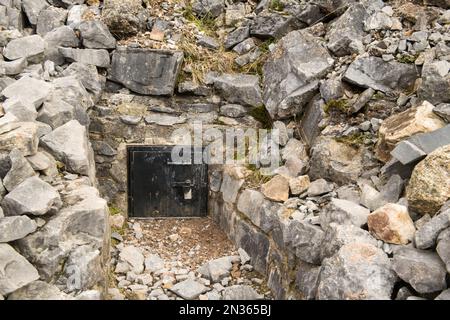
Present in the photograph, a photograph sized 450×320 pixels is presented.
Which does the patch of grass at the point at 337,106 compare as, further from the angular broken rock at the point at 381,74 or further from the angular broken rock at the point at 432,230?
the angular broken rock at the point at 432,230

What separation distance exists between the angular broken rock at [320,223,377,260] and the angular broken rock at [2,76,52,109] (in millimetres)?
3065

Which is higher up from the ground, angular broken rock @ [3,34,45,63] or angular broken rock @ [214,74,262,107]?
angular broken rock @ [3,34,45,63]

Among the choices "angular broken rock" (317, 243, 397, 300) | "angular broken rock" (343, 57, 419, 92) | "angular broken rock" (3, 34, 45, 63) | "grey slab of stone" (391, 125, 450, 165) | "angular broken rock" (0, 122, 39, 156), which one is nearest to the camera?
"angular broken rock" (317, 243, 397, 300)

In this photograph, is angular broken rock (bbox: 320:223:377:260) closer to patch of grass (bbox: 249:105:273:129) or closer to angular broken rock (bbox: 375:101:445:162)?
angular broken rock (bbox: 375:101:445:162)

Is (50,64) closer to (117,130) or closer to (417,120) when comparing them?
(117,130)

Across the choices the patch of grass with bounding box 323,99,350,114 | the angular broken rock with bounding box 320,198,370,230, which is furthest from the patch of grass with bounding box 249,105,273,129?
the angular broken rock with bounding box 320,198,370,230

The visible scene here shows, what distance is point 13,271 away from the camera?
3234mm

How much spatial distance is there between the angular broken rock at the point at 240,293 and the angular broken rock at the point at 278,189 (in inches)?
35.0

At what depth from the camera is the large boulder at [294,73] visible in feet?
17.2

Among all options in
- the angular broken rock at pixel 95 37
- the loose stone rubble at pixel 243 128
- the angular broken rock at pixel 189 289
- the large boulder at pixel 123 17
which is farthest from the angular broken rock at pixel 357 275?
the large boulder at pixel 123 17

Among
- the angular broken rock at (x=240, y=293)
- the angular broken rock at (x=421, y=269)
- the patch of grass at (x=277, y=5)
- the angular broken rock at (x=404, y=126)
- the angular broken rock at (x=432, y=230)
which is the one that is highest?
the patch of grass at (x=277, y=5)

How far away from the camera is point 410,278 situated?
292 centimetres

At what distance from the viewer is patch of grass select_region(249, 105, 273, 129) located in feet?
18.9

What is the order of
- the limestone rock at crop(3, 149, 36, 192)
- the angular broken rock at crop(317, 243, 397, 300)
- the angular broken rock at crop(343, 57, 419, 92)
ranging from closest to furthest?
the angular broken rock at crop(317, 243, 397, 300), the limestone rock at crop(3, 149, 36, 192), the angular broken rock at crop(343, 57, 419, 92)
